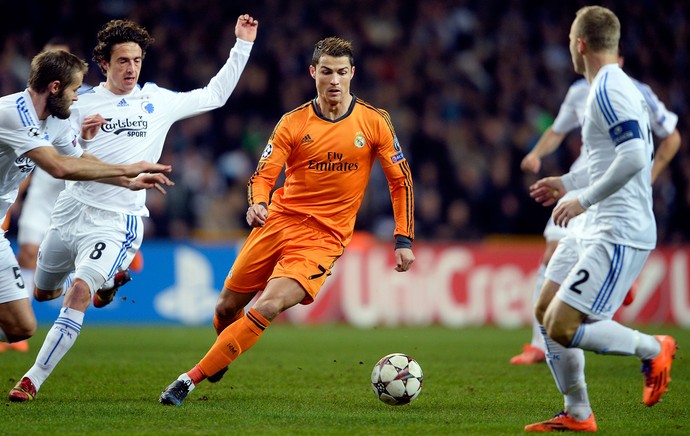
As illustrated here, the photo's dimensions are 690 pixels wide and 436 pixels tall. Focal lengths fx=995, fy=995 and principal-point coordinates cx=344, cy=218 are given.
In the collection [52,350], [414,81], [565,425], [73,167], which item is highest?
[414,81]

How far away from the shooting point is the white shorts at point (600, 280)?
569 cm

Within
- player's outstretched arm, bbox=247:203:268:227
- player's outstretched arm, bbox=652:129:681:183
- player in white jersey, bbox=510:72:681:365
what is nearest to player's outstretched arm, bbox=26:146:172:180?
player's outstretched arm, bbox=247:203:268:227

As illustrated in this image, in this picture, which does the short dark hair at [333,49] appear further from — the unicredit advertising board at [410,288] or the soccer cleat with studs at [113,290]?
the unicredit advertising board at [410,288]

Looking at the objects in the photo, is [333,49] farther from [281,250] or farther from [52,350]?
[52,350]

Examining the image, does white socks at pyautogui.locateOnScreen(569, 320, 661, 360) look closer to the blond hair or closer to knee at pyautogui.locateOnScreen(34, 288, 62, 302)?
the blond hair

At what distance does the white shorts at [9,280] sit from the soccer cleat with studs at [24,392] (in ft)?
1.96

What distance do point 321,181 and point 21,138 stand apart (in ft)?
7.37

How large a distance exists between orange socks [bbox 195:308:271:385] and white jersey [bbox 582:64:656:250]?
244 centimetres

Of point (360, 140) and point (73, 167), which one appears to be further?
point (360, 140)

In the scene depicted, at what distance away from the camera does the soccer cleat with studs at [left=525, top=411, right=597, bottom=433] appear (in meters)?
5.91

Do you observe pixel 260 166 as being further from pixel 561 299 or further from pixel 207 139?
pixel 207 139

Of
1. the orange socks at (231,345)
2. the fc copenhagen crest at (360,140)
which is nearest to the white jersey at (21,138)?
Answer: the orange socks at (231,345)

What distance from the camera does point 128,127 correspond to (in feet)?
26.1

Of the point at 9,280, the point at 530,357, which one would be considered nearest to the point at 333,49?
the point at 9,280
